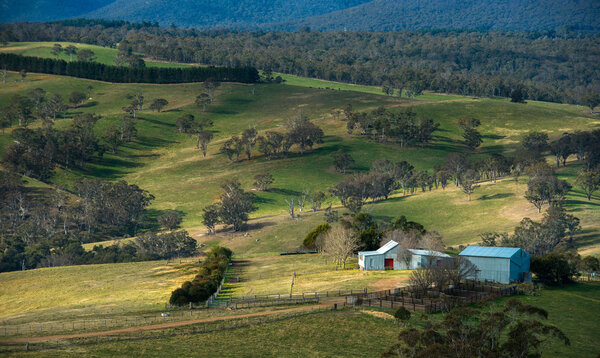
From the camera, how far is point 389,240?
89.4m

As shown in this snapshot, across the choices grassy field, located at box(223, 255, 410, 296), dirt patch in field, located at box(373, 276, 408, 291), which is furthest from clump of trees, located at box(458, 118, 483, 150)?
dirt patch in field, located at box(373, 276, 408, 291)

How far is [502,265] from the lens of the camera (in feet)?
233

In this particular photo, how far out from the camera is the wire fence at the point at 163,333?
4583cm

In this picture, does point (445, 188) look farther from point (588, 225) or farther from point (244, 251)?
point (244, 251)

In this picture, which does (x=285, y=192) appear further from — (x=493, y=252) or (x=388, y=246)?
(x=493, y=252)

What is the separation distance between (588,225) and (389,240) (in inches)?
1384

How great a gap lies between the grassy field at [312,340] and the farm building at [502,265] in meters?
13.5

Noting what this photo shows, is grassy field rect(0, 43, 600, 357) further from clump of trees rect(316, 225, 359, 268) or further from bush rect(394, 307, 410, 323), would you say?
clump of trees rect(316, 225, 359, 268)

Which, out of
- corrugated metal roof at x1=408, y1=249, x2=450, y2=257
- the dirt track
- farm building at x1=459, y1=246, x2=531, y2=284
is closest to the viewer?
the dirt track

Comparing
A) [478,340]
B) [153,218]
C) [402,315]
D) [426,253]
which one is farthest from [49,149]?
[478,340]

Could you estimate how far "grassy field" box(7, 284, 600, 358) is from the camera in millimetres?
45656

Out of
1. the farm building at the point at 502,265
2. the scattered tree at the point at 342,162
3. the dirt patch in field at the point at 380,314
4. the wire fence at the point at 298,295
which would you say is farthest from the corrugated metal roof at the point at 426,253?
the scattered tree at the point at 342,162

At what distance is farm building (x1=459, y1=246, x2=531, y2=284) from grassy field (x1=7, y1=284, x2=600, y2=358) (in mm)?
13516

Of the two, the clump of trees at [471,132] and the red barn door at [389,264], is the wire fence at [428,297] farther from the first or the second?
the clump of trees at [471,132]
